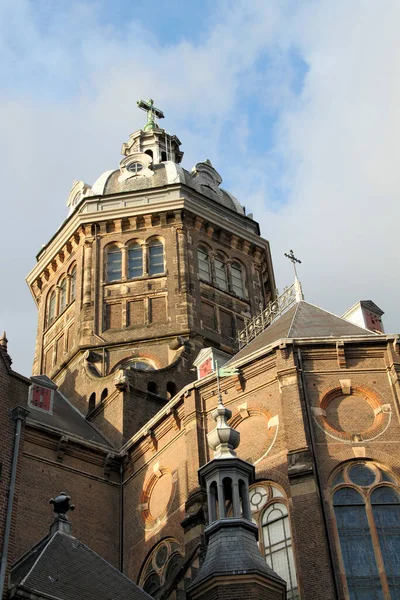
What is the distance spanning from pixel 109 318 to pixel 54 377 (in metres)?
4.03

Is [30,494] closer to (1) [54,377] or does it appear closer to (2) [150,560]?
(2) [150,560]

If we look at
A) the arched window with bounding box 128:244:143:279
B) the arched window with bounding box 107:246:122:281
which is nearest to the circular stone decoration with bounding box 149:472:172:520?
the arched window with bounding box 128:244:143:279

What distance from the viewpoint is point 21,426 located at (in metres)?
23.6

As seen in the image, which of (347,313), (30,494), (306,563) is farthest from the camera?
(347,313)

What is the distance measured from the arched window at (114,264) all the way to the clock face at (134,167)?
6.46 m

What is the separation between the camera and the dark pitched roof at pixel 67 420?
107ft

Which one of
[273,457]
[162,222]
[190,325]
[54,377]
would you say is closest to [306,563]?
[273,457]

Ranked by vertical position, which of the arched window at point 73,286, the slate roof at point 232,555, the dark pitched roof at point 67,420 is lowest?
the slate roof at point 232,555

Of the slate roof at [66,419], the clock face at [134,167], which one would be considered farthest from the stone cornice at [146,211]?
the slate roof at [66,419]

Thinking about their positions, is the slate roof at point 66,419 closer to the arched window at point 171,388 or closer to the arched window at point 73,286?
the arched window at point 171,388

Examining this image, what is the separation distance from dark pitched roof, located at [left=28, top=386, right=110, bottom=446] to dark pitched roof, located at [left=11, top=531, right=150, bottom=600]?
833 cm

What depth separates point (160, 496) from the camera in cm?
2983

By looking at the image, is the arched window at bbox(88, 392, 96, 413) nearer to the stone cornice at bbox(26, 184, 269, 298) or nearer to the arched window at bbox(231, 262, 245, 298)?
the stone cornice at bbox(26, 184, 269, 298)

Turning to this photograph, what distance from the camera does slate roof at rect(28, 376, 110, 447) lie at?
3272 cm
